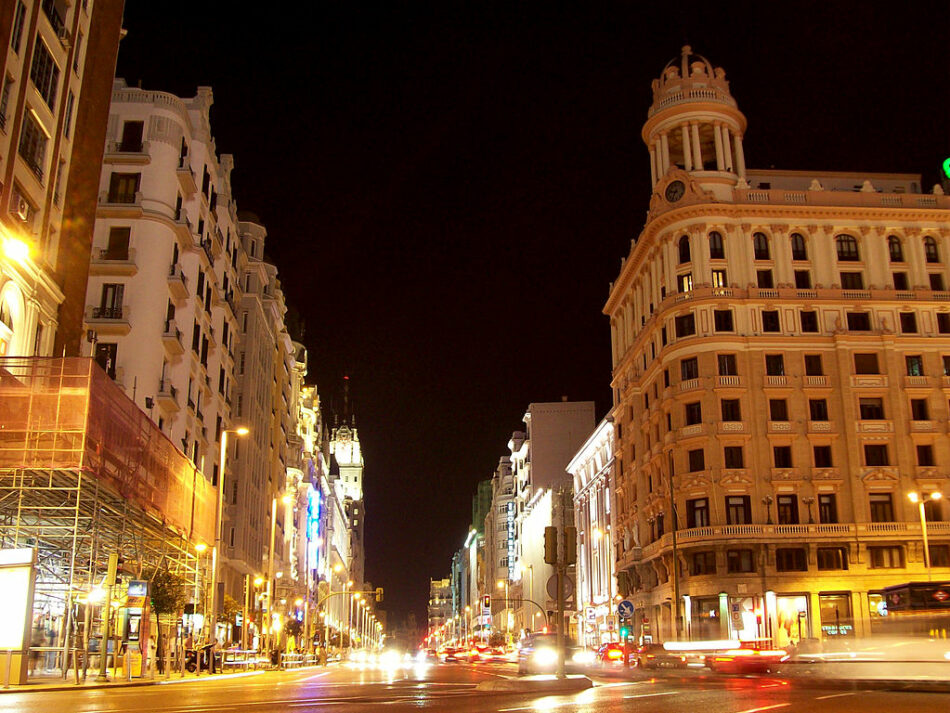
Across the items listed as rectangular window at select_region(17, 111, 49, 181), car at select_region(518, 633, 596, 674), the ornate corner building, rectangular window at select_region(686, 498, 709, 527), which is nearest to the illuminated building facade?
rectangular window at select_region(17, 111, 49, 181)

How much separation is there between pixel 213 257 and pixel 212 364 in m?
6.29

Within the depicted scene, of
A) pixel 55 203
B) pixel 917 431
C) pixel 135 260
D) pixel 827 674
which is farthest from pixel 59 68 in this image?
pixel 917 431

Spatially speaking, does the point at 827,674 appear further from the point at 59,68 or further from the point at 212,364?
the point at 212,364

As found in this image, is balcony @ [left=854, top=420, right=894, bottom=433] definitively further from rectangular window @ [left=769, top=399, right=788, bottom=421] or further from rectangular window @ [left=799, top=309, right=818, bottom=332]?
rectangular window @ [left=799, top=309, right=818, bottom=332]

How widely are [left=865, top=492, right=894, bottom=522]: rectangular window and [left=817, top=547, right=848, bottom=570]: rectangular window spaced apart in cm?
300

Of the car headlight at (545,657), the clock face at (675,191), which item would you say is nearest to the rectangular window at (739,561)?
the clock face at (675,191)

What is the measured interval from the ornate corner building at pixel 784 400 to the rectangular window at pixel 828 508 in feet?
0.29

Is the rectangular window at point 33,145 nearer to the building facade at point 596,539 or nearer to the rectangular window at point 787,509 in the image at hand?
the rectangular window at point 787,509

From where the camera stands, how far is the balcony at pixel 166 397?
45562 millimetres

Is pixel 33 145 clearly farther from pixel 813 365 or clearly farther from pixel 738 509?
pixel 813 365

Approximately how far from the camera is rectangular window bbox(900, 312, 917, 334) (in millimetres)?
64438

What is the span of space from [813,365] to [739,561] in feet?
45.9

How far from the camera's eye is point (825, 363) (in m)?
63.6

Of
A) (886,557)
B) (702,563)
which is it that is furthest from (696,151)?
(886,557)
